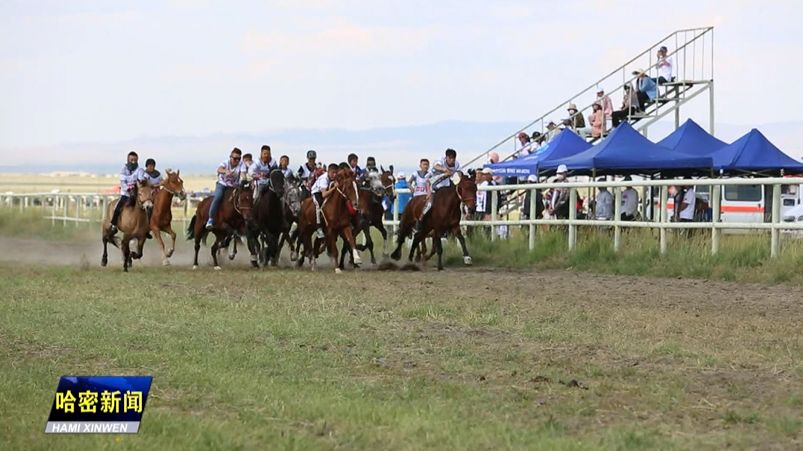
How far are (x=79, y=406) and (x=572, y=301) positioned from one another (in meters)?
10.7

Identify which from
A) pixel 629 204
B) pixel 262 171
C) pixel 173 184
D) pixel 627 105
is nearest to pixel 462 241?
pixel 629 204

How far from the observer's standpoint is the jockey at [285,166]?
96.6 feet

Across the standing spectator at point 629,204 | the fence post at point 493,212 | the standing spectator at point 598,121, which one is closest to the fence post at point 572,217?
Answer: the standing spectator at point 629,204

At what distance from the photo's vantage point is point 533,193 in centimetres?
2889

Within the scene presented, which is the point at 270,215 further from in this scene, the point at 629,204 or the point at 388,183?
the point at 629,204

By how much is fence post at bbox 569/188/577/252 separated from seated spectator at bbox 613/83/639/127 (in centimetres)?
1011

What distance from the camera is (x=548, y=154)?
33.1m

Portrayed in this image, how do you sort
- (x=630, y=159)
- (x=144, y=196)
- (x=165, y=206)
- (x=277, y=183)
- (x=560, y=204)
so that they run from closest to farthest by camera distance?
(x=144, y=196) < (x=277, y=183) < (x=560, y=204) < (x=165, y=206) < (x=630, y=159)

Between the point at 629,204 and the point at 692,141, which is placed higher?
the point at 692,141

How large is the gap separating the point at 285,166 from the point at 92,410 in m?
20.8

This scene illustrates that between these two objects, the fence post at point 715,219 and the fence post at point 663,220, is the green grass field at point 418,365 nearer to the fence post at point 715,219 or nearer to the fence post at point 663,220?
the fence post at point 715,219

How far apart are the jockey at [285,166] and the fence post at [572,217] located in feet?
18.4

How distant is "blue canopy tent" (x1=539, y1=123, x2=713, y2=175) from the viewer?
98.9 ft

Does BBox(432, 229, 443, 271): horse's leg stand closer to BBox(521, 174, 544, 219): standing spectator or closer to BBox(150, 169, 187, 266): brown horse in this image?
BBox(521, 174, 544, 219): standing spectator
